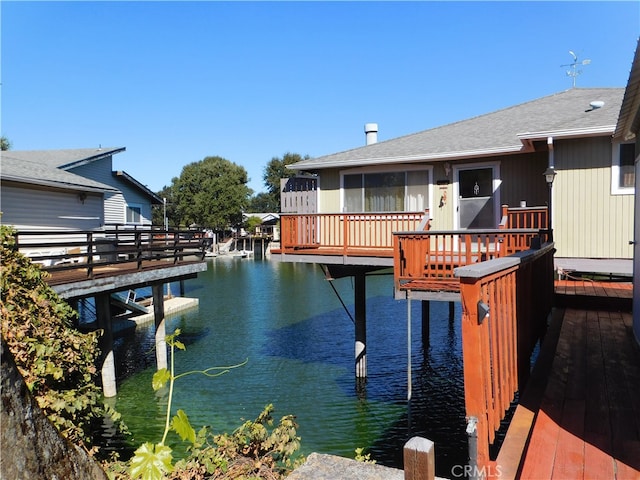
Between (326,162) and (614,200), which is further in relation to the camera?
(326,162)

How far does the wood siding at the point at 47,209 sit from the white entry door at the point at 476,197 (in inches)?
503

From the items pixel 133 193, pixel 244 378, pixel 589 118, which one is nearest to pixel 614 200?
pixel 589 118

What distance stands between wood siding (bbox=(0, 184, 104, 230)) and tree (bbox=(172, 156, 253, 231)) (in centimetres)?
4463

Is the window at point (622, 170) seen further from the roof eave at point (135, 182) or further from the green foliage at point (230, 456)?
the roof eave at point (135, 182)

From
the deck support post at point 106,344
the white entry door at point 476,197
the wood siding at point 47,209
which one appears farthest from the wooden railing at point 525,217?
the wood siding at point 47,209

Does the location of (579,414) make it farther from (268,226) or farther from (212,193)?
(268,226)

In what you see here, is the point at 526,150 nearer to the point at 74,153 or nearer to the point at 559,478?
the point at 559,478

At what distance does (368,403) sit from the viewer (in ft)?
35.7

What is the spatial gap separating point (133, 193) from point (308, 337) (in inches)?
605

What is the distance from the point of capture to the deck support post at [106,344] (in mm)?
11477

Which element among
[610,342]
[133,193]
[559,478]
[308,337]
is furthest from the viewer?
[133,193]

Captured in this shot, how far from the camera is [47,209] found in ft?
51.8

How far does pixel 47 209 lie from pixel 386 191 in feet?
36.8

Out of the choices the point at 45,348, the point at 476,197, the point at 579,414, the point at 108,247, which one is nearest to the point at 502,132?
the point at 476,197
